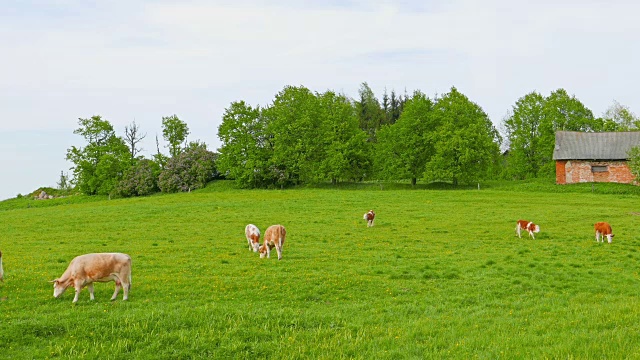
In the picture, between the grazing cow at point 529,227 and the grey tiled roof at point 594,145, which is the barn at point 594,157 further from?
the grazing cow at point 529,227

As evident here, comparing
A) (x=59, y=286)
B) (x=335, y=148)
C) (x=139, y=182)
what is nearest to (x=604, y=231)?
(x=59, y=286)

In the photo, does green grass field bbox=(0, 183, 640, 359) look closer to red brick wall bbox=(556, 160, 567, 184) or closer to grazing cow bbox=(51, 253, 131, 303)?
grazing cow bbox=(51, 253, 131, 303)

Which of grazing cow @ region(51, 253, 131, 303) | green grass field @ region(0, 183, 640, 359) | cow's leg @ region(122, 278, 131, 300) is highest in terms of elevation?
grazing cow @ region(51, 253, 131, 303)

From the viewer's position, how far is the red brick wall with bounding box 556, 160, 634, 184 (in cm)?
6275

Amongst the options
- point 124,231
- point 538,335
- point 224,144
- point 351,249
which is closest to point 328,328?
point 538,335

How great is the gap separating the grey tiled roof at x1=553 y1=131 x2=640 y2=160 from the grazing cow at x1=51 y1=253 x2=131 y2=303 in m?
63.1

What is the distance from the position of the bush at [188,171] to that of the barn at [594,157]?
48.4m

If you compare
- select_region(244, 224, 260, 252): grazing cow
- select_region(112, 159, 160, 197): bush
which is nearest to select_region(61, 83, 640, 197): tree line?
select_region(112, 159, 160, 197): bush

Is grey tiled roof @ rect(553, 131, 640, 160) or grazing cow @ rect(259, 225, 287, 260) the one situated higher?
grey tiled roof @ rect(553, 131, 640, 160)

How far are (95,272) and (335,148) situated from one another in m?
53.5

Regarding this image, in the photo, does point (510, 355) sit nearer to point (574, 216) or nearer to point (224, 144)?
point (574, 216)

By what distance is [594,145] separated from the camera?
214ft

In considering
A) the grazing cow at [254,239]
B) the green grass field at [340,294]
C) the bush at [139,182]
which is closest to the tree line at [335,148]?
the bush at [139,182]

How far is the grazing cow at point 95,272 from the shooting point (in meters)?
12.9
